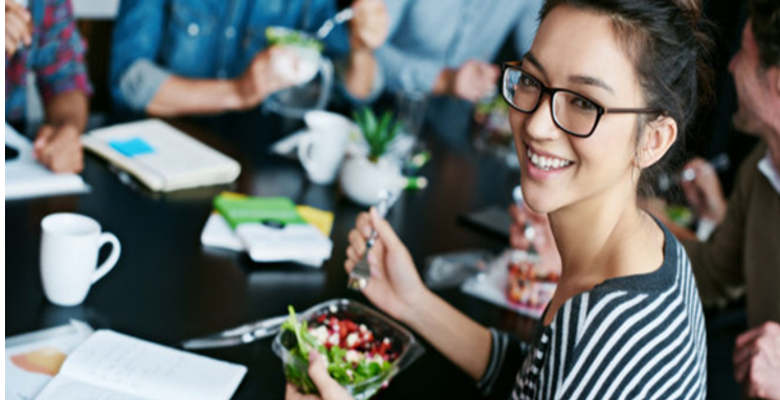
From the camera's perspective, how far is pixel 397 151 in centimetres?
208

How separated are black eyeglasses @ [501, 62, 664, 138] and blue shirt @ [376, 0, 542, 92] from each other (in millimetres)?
1881

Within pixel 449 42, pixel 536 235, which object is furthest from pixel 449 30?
pixel 536 235

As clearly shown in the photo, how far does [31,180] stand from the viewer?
159 cm

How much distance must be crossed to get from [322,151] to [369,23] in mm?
752

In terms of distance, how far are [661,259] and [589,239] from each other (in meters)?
0.10

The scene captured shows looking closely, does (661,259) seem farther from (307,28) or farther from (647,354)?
(307,28)

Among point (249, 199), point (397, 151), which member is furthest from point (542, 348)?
point (397, 151)

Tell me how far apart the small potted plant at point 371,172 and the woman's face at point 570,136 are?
72cm

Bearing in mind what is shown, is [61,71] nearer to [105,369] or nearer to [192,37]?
[192,37]

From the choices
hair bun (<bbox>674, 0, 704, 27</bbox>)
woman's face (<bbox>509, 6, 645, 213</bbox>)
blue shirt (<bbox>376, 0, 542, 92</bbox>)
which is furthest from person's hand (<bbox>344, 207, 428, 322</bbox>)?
blue shirt (<bbox>376, 0, 542, 92</bbox>)

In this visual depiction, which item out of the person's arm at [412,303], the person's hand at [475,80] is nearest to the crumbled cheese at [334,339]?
the person's arm at [412,303]

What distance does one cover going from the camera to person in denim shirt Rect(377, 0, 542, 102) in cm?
280

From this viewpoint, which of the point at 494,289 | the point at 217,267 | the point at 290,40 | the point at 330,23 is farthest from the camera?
the point at 330,23

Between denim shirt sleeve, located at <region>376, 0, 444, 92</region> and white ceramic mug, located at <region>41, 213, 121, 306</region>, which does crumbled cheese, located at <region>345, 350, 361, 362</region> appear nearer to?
white ceramic mug, located at <region>41, 213, 121, 306</region>
